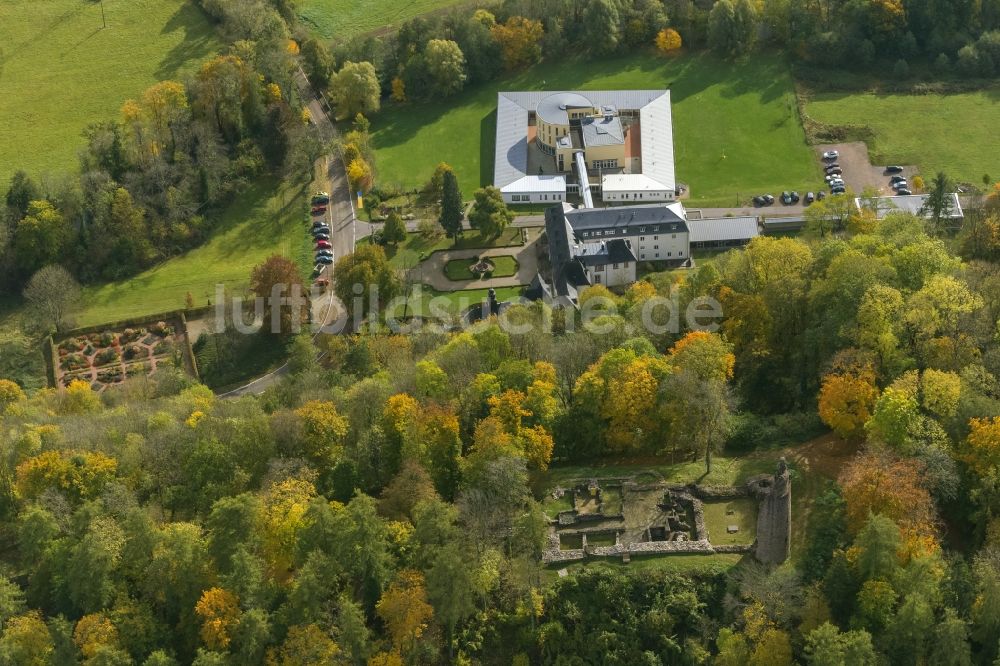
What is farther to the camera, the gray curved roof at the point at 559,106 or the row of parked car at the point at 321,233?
the gray curved roof at the point at 559,106

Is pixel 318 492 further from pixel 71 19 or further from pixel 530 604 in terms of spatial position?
pixel 71 19

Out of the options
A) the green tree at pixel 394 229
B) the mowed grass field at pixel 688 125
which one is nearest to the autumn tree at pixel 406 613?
the green tree at pixel 394 229

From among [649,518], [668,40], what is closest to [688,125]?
[668,40]

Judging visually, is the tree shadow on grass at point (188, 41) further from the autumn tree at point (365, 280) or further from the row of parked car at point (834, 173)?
the row of parked car at point (834, 173)

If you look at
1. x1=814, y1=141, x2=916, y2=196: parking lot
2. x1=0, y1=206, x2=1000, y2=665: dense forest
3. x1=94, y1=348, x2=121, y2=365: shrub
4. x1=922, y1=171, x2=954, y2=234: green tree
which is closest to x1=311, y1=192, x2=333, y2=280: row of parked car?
x1=94, y1=348, x2=121, y2=365: shrub

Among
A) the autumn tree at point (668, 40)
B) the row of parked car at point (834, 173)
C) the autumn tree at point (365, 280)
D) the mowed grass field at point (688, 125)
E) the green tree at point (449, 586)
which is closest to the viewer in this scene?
the green tree at point (449, 586)

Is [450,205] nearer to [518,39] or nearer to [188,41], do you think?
[518,39]

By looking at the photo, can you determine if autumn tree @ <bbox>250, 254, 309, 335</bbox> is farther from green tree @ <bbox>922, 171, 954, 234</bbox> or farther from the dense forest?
green tree @ <bbox>922, 171, 954, 234</bbox>
